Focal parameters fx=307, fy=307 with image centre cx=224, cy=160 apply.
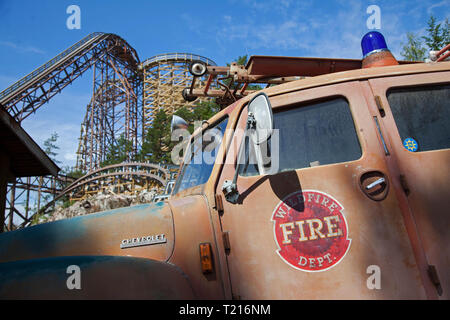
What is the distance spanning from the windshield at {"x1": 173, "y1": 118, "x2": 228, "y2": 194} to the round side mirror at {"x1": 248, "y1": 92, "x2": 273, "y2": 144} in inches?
22.3

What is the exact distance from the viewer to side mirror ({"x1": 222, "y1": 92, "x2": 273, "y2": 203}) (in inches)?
76.5

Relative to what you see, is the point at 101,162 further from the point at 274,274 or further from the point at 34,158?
the point at 274,274

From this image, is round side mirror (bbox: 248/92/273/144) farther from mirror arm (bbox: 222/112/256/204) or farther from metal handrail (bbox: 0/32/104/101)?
metal handrail (bbox: 0/32/104/101)

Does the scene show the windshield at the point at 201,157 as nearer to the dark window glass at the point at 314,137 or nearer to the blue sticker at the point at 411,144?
the dark window glass at the point at 314,137

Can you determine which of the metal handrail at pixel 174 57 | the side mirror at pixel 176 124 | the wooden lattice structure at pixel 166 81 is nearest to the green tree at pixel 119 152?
the wooden lattice structure at pixel 166 81

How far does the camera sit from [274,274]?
198 cm

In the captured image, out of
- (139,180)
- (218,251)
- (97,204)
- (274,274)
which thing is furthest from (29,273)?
(139,180)

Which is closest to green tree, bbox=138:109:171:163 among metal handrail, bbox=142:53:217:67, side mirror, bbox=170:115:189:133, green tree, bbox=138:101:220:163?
green tree, bbox=138:101:220:163

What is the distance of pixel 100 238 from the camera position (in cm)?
213

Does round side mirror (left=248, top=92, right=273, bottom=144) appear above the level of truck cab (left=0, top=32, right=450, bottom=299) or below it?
above

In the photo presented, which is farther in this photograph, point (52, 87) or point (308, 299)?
point (52, 87)

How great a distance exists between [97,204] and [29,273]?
18.4 m

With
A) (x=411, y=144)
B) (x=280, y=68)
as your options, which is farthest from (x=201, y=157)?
(x=411, y=144)

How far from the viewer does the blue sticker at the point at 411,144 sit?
2217 millimetres
